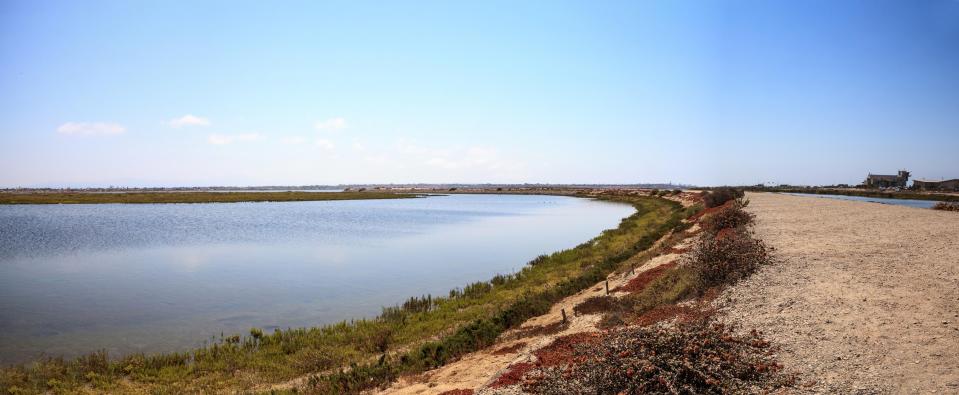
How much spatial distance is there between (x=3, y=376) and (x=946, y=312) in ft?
77.0

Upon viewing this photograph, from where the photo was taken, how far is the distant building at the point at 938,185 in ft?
363

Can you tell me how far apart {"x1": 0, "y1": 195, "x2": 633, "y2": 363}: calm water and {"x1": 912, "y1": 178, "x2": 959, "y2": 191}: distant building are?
111 meters

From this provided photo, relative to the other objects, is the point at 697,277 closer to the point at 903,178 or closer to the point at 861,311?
the point at 861,311

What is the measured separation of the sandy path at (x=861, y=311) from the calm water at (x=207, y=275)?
1486 cm

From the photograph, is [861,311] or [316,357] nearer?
[861,311]

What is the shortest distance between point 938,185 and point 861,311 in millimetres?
142751

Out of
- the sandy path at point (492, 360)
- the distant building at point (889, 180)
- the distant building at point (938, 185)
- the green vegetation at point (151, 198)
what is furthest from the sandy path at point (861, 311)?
the distant building at point (889, 180)

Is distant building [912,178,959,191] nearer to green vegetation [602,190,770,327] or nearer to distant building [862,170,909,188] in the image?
distant building [862,170,909,188]

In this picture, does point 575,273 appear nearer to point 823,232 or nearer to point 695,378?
point 823,232

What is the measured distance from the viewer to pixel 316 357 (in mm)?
14445

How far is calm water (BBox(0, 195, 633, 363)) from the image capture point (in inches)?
702

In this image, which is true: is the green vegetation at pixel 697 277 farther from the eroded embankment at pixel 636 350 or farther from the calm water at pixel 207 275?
the calm water at pixel 207 275

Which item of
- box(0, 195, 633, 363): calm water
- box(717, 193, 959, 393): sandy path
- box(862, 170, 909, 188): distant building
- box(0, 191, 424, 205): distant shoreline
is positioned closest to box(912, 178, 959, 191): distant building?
box(862, 170, 909, 188): distant building

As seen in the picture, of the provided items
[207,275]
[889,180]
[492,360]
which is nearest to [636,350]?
[492,360]
